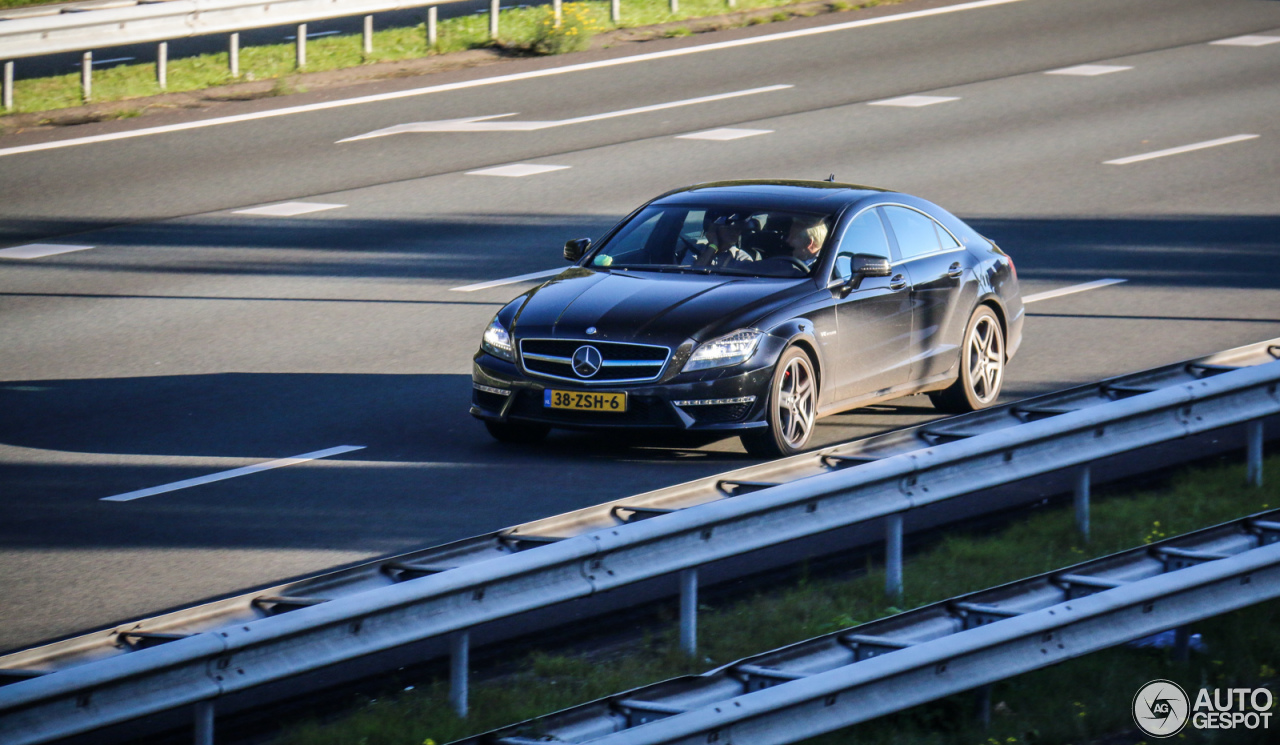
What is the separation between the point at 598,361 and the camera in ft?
33.1

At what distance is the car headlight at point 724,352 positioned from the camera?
999 centimetres

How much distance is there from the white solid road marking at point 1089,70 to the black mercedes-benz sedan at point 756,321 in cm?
1342

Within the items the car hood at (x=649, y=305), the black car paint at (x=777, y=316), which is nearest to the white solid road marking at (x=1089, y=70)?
the black car paint at (x=777, y=316)

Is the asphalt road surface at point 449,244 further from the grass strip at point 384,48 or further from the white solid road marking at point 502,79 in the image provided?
the grass strip at point 384,48

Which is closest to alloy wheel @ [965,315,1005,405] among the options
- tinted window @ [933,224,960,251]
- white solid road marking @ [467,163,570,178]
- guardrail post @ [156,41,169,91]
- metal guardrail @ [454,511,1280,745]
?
tinted window @ [933,224,960,251]

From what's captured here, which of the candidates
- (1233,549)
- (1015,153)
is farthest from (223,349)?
(1015,153)

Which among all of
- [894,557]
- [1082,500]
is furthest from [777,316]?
[894,557]

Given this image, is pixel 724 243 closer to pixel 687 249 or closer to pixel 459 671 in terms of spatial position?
pixel 687 249

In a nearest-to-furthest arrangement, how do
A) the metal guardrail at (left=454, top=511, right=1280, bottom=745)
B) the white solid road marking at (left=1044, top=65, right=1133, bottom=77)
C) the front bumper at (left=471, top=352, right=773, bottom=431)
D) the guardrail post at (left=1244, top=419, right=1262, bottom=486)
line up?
the metal guardrail at (left=454, top=511, right=1280, bottom=745) < the guardrail post at (left=1244, top=419, right=1262, bottom=486) < the front bumper at (left=471, top=352, right=773, bottom=431) < the white solid road marking at (left=1044, top=65, right=1133, bottom=77)

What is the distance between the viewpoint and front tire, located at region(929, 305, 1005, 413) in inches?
456

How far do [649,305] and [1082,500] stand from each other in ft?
9.42

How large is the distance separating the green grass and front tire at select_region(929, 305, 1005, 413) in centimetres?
277

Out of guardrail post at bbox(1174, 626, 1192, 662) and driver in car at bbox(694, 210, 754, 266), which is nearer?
guardrail post at bbox(1174, 626, 1192, 662)

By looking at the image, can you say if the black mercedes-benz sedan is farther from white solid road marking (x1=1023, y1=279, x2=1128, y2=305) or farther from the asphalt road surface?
white solid road marking (x1=1023, y1=279, x2=1128, y2=305)
